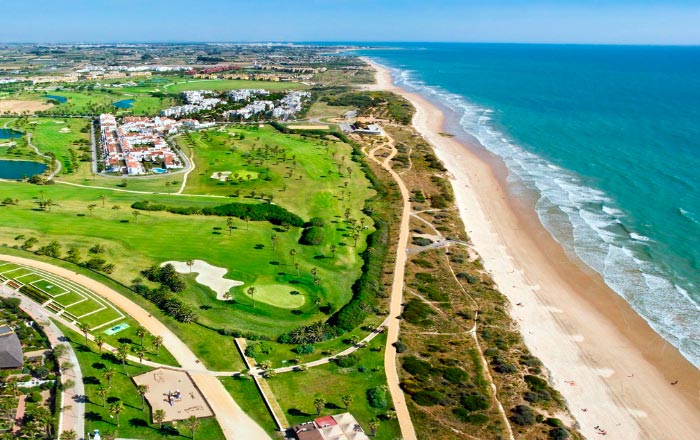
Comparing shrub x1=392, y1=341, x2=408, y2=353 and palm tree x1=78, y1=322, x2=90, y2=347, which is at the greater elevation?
palm tree x1=78, y1=322, x2=90, y2=347

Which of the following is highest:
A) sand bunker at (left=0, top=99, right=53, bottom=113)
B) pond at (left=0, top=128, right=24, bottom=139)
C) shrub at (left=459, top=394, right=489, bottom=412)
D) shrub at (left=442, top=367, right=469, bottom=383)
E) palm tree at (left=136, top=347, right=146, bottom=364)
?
sand bunker at (left=0, top=99, right=53, bottom=113)

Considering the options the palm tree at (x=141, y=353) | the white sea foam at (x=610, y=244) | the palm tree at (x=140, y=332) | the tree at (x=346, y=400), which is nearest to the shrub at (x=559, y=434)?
the tree at (x=346, y=400)

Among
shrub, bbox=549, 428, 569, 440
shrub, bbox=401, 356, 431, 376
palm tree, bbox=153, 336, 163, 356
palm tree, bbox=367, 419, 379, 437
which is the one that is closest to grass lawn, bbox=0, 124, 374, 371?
palm tree, bbox=153, 336, 163, 356

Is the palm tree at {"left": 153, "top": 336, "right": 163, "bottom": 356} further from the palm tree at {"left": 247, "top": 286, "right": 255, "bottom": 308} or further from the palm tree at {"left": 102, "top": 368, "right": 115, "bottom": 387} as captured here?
the palm tree at {"left": 247, "top": 286, "right": 255, "bottom": 308}

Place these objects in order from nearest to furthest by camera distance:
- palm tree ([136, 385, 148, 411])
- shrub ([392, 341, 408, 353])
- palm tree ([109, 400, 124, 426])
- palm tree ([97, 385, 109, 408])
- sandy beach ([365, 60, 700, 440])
A: palm tree ([109, 400, 124, 426]), palm tree ([97, 385, 109, 408]), palm tree ([136, 385, 148, 411]), sandy beach ([365, 60, 700, 440]), shrub ([392, 341, 408, 353])

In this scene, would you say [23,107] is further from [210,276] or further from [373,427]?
[373,427]

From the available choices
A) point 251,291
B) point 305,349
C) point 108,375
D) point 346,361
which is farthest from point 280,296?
point 108,375

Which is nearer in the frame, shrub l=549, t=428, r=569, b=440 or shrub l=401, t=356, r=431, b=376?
shrub l=549, t=428, r=569, b=440
